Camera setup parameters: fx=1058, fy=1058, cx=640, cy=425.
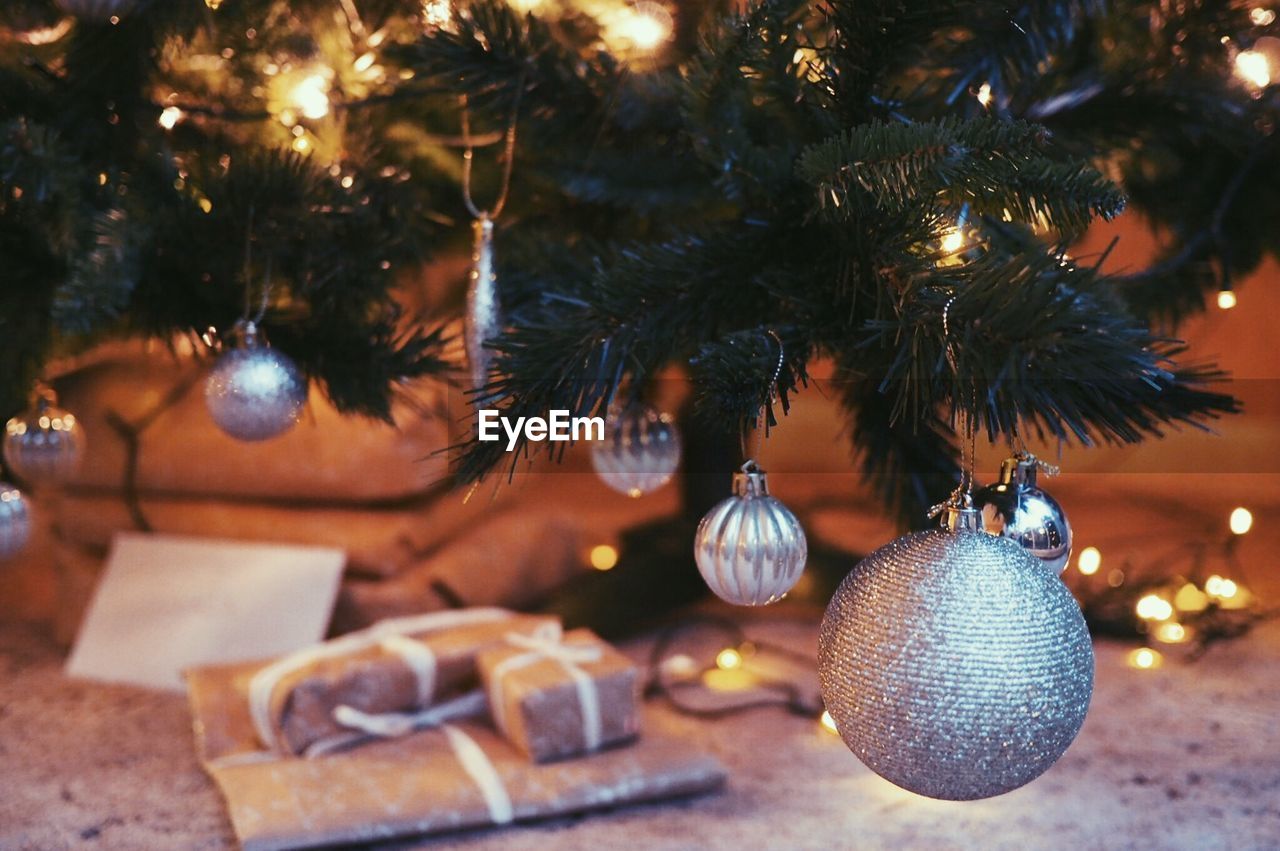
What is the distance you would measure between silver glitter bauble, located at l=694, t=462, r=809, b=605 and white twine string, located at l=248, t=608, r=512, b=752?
0.41 meters

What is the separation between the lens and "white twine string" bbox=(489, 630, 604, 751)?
0.79 m

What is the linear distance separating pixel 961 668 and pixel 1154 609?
87 centimetres

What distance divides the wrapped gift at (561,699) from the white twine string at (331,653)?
69 millimetres

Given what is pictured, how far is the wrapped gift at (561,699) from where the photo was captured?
2.56 feet

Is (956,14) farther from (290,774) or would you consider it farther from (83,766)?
(83,766)

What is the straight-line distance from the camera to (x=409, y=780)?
0.75 m

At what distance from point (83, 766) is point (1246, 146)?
37.6 inches

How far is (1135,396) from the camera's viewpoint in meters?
0.41

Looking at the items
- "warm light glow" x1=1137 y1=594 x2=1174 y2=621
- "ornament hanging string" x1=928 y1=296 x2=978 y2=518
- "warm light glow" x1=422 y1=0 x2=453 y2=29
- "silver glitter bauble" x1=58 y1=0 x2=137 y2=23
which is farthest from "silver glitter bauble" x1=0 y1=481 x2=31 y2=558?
"warm light glow" x1=1137 y1=594 x2=1174 y2=621

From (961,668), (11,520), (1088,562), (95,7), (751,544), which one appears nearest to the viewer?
(961,668)

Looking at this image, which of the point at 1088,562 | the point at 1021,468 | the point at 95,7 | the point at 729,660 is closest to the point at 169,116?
the point at 95,7

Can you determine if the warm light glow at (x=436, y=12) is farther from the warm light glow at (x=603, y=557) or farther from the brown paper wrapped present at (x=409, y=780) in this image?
the warm light glow at (x=603, y=557)

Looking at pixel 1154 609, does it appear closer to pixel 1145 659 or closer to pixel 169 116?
pixel 1145 659

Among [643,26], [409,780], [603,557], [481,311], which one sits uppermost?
[643,26]
